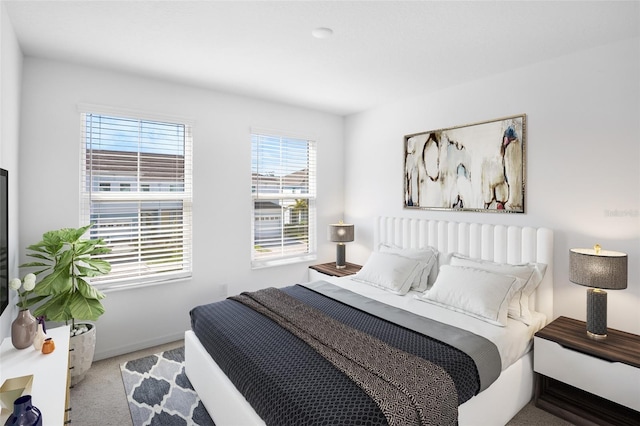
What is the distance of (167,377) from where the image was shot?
2.83 meters

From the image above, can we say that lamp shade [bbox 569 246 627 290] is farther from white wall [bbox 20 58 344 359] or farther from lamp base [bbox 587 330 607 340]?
white wall [bbox 20 58 344 359]

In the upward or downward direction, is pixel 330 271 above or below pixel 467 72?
below

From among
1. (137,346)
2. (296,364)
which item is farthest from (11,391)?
(137,346)

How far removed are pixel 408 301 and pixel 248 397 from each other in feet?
5.24

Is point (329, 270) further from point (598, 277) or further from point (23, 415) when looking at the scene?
point (23, 415)

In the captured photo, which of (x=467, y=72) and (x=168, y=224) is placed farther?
(x=168, y=224)

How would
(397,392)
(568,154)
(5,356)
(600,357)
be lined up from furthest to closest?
1. (568,154)
2. (600,357)
3. (5,356)
4. (397,392)

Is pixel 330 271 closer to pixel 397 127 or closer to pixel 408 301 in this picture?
pixel 408 301

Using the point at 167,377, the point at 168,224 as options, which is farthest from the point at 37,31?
the point at 167,377

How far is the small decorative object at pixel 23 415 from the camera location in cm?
126

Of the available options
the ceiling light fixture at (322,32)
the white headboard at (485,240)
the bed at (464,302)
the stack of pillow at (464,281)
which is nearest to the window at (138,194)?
the bed at (464,302)

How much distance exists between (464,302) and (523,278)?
19.6 inches

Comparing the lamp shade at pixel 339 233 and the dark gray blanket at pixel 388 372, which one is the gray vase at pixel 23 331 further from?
the lamp shade at pixel 339 233

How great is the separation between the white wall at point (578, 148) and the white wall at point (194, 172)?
6.50 feet
